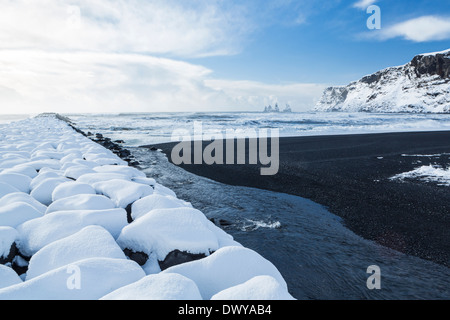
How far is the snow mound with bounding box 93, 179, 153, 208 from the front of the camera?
10.2 feet

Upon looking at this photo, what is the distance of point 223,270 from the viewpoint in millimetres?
1752

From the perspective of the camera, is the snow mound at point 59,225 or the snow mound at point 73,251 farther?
the snow mound at point 59,225

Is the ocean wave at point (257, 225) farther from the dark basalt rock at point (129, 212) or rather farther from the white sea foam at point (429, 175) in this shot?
the white sea foam at point (429, 175)

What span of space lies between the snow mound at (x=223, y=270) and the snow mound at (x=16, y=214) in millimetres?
1684

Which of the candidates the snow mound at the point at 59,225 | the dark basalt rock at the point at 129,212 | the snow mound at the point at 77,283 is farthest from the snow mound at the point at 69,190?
the snow mound at the point at 77,283

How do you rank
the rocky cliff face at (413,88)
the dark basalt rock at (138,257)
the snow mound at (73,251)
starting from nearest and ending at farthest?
the snow mound at (73,251) → the dark basalt rock at (138,257) → the rocky cliff face at (413,88)

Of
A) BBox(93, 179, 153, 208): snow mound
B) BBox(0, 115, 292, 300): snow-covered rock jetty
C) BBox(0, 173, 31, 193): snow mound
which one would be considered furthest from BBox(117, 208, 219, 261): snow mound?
BBox(0, 173, 31, 193): snow mound

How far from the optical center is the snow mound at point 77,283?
146cm

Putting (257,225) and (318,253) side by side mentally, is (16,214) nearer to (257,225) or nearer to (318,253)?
(257,225)

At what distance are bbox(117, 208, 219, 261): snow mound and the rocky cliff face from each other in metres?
108

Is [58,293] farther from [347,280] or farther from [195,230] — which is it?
[347,280]

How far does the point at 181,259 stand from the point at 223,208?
12.2 ft

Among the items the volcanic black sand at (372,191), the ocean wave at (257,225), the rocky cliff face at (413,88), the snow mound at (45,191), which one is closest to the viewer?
the snow mound at (45,191)
